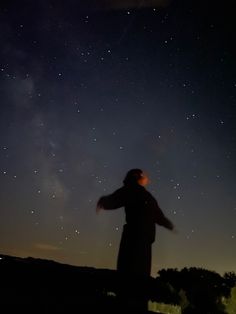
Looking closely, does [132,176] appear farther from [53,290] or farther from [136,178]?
[53,290]

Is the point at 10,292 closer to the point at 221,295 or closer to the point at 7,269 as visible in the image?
the point at 7,269

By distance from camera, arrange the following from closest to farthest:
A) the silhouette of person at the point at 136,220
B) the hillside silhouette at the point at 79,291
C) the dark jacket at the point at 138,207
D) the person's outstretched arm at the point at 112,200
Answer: the hillside silhouette at the point at 79,291 → the silhouette of person at the point at 136,220 → the dark jacket at the point at 138,207 → the person's outstretched arm at the point at 112,200

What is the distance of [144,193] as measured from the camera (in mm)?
8266

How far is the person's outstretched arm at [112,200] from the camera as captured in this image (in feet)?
27.1

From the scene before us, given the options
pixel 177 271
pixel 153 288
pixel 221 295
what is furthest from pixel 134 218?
pixel 177 271

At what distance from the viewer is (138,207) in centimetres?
815

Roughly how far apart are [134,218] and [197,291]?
7.27ft

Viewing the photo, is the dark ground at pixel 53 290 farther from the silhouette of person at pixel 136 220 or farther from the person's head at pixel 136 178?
the person's head at pixel 136 178

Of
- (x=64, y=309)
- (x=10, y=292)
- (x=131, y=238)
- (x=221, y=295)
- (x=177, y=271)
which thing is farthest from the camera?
(x=177, y=271)

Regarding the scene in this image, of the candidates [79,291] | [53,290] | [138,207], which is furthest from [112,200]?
[53,290]

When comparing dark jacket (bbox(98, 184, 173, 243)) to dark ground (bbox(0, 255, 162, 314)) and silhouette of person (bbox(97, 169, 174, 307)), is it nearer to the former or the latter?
silhouette of person (bbox(97, 169, 174, 307))

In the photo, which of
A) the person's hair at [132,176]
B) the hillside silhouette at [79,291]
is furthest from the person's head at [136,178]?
the hillside silhouette at [79,291]

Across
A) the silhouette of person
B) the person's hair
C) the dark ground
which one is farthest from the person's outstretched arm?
the dark ground

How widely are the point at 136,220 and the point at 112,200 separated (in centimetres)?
65
